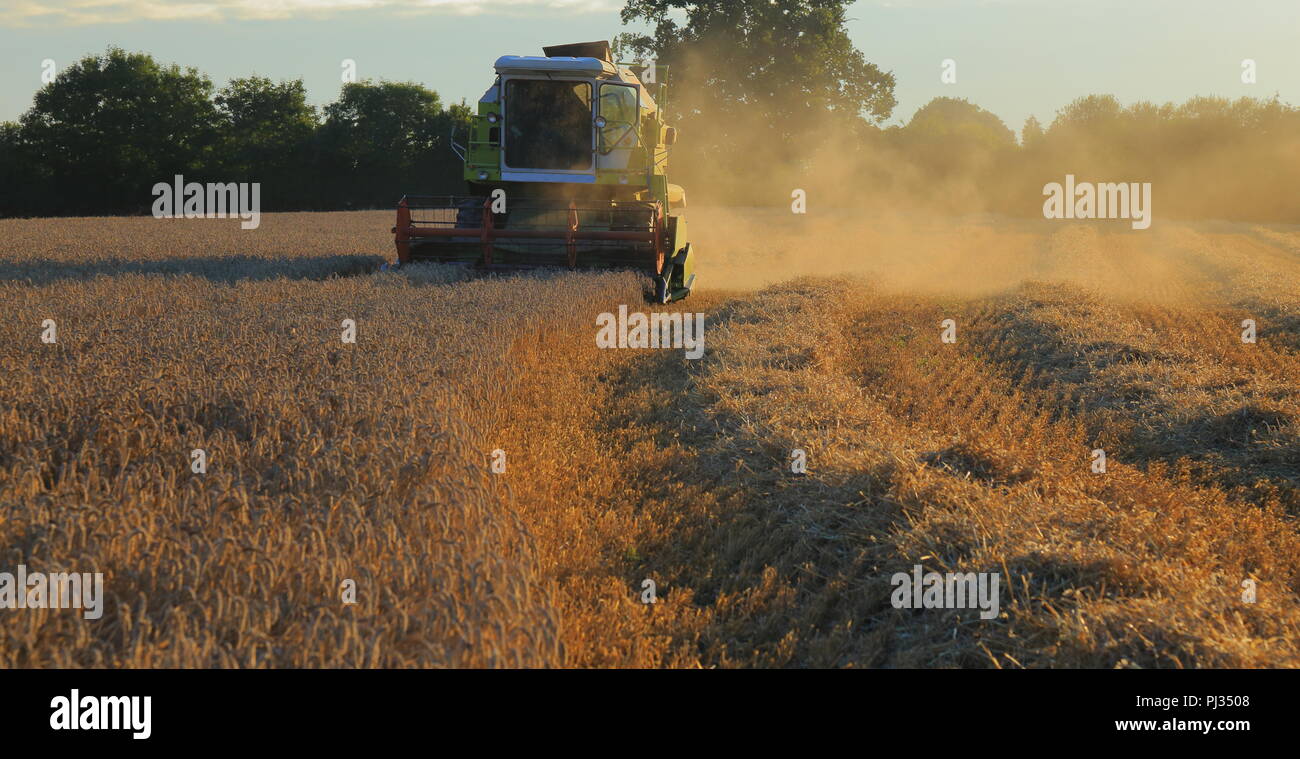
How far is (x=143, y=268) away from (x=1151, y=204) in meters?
43.0

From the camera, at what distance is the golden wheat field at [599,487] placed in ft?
9.58

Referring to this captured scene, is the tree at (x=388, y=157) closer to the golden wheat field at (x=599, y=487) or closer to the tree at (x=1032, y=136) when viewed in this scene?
the tree at (x=1032, y=136)

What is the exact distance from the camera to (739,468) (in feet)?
18.0

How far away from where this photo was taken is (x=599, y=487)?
529 cm

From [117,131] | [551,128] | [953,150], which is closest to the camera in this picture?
[551,128]

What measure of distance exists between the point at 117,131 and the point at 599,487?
1706 inches

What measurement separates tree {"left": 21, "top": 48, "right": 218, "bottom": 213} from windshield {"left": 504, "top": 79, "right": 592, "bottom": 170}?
32.1m

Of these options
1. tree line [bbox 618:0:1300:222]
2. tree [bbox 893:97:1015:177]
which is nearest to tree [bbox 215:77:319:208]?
tree line [bbox 618:0:1300:222]

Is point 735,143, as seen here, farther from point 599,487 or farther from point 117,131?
point 599,487

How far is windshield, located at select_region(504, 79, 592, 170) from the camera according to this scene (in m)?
13.3

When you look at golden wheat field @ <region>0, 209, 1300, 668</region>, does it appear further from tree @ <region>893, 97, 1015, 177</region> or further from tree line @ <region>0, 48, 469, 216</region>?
tree @ <region>893, 97, 1015, 177</region>

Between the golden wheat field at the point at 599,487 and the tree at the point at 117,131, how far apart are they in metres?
34.0

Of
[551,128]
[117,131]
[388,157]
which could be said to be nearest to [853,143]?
[388,157]
